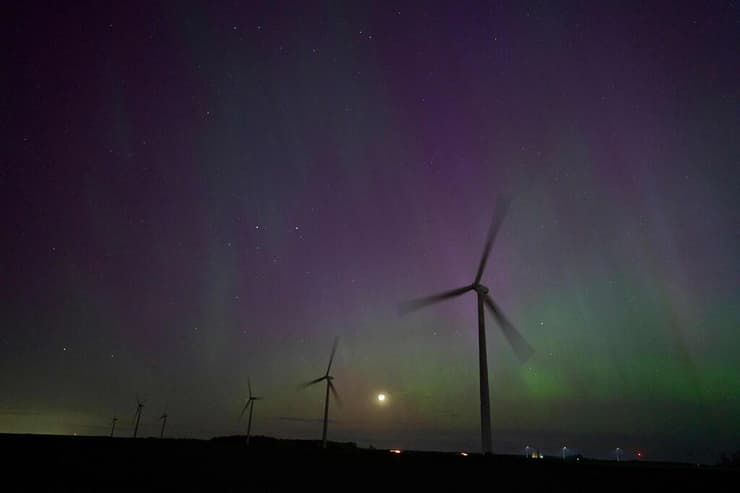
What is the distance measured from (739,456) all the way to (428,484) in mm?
151037

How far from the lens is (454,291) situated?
191 ft

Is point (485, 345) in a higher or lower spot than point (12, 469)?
higher

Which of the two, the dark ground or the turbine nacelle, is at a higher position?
the turbine nacelle

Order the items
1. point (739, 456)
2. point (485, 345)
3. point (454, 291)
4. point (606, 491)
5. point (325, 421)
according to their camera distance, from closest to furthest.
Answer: point (606, 491)
point (485, 345)
point (454, 291)
point (325, 421)
point (739, 456)

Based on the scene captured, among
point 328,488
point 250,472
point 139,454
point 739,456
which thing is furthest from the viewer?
point 739,456

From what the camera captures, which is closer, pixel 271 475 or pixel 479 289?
pixel 271 475

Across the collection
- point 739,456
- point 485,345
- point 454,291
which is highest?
point 454,291

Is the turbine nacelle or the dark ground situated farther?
Result: the turbine nacelle

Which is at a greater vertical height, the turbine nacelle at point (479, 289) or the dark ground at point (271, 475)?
the turbine nacelle at point (479, 289)

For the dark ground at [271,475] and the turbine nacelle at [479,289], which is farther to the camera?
the turbine nacelle at [479,289]

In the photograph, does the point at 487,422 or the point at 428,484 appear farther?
the point at 487,422

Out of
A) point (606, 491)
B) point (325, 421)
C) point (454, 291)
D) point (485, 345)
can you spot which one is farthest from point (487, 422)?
point (325, 421)

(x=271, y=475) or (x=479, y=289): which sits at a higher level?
(x=479, y=289)

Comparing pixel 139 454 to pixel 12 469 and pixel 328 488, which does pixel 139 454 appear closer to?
pixel 12 469
